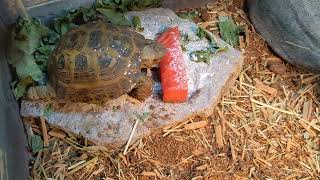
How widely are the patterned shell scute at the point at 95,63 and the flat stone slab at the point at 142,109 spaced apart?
123mm

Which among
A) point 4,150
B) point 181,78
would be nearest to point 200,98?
point 181,78

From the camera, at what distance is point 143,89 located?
132 inches

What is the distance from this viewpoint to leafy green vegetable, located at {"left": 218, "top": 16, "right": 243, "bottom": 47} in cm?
384

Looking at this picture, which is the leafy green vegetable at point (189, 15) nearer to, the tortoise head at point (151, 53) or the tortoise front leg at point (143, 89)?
the tortoise head at point (151, 53)

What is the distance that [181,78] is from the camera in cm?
341

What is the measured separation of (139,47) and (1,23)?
92cm

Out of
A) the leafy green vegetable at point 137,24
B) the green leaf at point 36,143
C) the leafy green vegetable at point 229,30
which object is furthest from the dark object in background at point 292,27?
the green leaf at point 36,143

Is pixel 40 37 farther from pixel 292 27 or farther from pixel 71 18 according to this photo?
pixel 292 27

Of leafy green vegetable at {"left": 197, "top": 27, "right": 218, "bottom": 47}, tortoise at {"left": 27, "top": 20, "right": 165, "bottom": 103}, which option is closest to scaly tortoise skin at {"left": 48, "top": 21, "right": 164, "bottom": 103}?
tortoise at {"left": 27, "top": 20, "right": 165, "bottom": 103}

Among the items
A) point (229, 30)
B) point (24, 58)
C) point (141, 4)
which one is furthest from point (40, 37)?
point (229, 30)

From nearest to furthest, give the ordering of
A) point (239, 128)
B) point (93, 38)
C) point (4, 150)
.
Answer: point (4, 150) < point (93, 38) < point (239, 128)

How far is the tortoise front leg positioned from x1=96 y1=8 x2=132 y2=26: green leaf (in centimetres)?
52

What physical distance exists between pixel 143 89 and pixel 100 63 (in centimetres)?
35

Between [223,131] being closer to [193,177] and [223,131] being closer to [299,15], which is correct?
[193,177]
